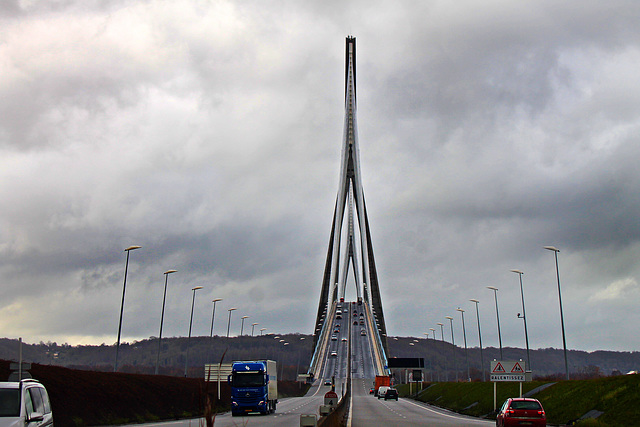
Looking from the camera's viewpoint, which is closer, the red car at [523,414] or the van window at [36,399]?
the van window at [36,399]

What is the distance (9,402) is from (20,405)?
0.25 m

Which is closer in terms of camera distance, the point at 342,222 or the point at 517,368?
the point at 517,368

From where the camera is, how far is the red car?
24.7m

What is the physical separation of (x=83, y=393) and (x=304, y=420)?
17.9 metres

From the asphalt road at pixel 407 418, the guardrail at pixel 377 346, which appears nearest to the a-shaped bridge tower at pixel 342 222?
the guardrail at pixel 377 346

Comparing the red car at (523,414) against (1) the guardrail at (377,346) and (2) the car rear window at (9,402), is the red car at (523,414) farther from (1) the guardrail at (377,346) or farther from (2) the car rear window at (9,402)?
(1) the guardrail at (377,346)

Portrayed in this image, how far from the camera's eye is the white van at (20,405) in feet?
40.3

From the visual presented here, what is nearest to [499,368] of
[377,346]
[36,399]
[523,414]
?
[523,414]

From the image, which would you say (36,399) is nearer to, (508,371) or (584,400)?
(584,400)

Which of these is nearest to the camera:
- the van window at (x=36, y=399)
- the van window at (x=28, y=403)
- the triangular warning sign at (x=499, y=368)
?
the van window at (x=28, y=403)

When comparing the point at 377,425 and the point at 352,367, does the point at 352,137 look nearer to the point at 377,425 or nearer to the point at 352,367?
the point at 352,367

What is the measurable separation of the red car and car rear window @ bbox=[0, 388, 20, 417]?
18.0 m

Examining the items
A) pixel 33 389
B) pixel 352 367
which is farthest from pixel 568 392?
pixel 352 367

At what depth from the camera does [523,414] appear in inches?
982
